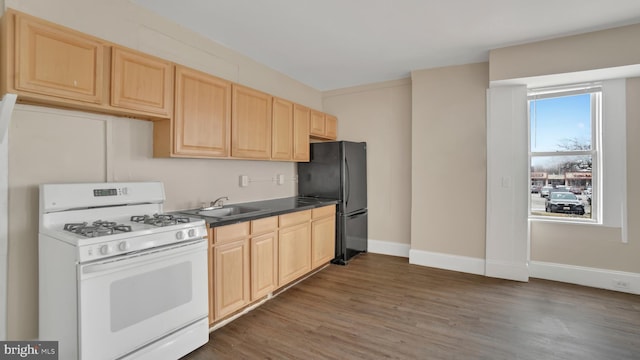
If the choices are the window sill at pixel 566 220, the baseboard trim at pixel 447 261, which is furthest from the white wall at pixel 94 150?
the window sill at pixel 566 220

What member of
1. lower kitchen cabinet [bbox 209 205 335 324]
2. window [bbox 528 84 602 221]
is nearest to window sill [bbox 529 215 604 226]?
window [bbox 528 84 602 221]

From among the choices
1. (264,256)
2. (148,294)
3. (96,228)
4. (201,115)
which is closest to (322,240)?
(264,256)

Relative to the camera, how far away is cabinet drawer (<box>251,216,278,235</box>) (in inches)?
107

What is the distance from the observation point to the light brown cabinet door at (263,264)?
2711 millimetres

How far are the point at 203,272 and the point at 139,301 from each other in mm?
443

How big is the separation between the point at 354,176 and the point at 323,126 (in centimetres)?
90

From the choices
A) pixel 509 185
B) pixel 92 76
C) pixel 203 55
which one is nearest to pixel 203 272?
pixel 92 76

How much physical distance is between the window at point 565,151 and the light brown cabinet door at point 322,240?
8.32 feet

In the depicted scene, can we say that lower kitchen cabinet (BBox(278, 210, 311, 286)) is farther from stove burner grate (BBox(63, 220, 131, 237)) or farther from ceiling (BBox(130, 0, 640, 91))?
ceiling (BBox(130, 0, 640, 91))

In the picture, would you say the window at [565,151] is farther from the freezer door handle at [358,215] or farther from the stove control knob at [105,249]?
the stove control knob at [105,249]

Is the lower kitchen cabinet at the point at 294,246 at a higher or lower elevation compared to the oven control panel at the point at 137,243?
lower

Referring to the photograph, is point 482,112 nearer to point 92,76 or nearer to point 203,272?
point 203,272

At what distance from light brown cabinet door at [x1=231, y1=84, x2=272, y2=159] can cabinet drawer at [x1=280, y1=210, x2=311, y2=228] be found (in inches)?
28.3

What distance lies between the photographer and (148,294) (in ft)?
6.03
